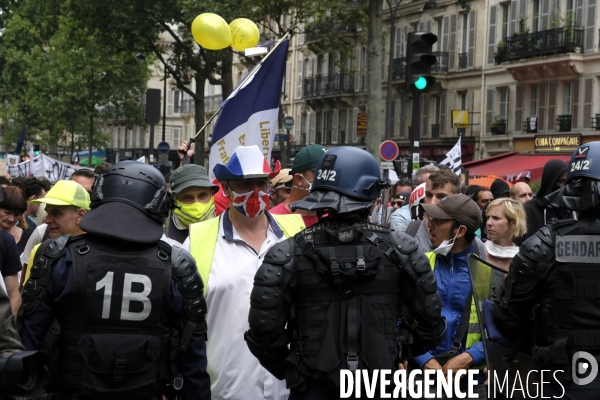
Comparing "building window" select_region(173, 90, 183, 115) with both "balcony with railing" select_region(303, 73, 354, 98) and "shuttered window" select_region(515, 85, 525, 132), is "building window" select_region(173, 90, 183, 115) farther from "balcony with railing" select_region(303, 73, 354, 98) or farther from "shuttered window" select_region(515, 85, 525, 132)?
"shuttered window" select_region(515, 85, 525, 132)

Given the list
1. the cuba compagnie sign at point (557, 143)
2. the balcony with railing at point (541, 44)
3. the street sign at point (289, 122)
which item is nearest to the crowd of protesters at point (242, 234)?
the cuba compagnie sign at point (557, 143)

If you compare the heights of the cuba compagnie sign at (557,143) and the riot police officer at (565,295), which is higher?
the cuba compagnie sign at (557,143)

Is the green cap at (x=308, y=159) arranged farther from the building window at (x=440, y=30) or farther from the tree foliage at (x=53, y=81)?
the building window at (x=440, y=30)

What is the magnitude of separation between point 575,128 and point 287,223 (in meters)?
30.8

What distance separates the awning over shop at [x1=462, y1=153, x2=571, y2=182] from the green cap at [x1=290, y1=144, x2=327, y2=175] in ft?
80.4

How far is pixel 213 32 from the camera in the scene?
11.5 m

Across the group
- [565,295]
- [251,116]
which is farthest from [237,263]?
[251,116]

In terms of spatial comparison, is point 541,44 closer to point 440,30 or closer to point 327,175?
point 440,30

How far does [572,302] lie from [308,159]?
9.41 feet

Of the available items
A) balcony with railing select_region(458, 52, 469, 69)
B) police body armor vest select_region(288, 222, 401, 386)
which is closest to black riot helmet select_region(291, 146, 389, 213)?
police body armor vest select_region(288, 222, 401, 386)

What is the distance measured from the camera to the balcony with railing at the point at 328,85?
51.9m

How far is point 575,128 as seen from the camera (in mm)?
34656

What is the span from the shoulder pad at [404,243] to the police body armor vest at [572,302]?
833 mm

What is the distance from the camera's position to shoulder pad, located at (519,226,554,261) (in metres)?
4.67
